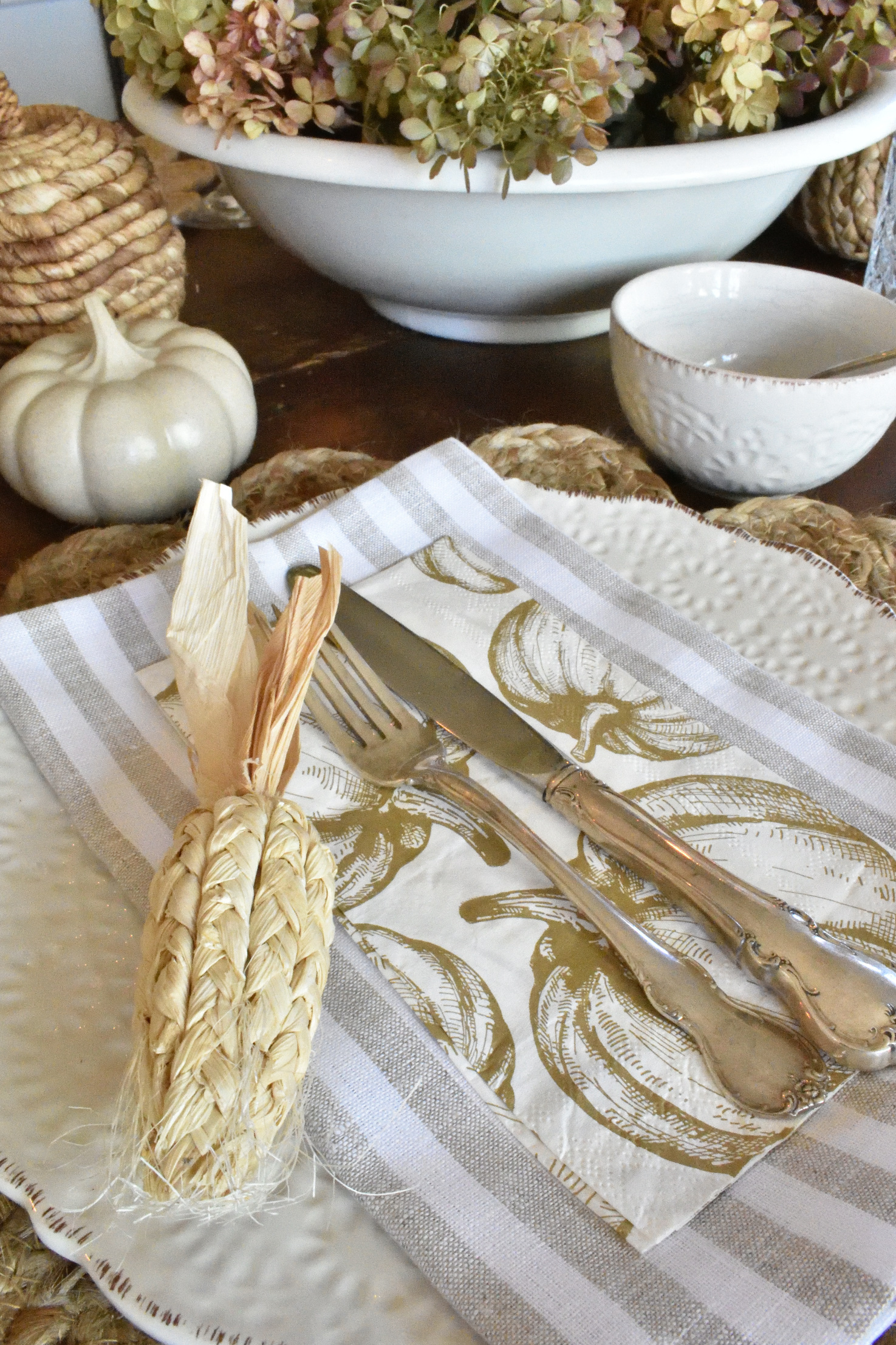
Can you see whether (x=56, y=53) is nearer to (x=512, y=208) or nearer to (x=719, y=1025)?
(x=512, y=208)

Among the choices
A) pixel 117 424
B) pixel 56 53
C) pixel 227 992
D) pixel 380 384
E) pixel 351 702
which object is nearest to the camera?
pixel 227 992

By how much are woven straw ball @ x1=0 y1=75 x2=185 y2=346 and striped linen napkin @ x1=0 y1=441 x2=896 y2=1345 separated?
0.26 meters

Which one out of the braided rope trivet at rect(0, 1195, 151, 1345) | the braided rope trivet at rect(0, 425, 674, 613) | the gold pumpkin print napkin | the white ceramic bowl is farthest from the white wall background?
the braided rope trivet at rect(0, 1195, 151, 1345)

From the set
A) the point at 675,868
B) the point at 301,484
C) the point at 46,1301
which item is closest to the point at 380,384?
the point at 301,484

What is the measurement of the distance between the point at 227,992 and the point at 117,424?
334mm

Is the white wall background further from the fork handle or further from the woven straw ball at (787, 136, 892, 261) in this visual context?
the fork handle

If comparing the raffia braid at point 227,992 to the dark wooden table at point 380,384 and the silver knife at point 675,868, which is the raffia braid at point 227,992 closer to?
the silver knife at point 675,868

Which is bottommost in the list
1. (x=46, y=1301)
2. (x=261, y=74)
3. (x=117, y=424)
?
(x=46, y=1301)

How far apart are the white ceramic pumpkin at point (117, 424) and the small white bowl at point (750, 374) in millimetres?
211

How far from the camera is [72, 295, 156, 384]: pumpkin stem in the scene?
518mm

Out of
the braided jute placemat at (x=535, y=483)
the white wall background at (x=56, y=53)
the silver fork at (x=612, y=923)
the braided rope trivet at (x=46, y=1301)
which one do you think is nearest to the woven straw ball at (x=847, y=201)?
the braided jute placemat at (x=535, y=483)

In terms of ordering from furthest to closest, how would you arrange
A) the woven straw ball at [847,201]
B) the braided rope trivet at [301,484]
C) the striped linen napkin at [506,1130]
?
the woven straw ball at [847,201] → the braided rope trivet at [301,484] → the striped linen napkin at [506,1130]

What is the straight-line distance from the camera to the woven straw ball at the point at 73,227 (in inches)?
23.2

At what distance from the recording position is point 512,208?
548 mm
